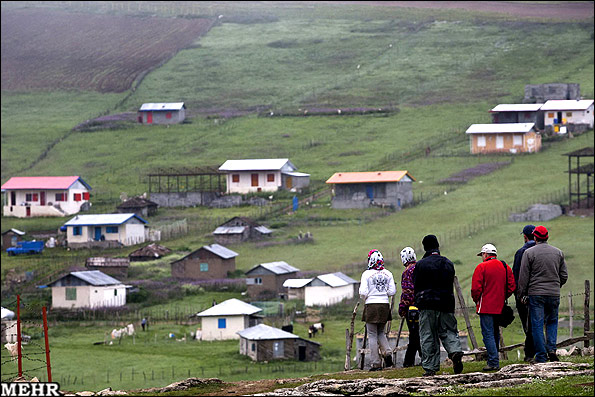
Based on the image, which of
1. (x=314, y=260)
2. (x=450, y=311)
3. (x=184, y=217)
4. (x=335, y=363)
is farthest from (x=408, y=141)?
(x=450, y=311)

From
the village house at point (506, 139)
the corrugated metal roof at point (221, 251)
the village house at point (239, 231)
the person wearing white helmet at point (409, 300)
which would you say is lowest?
the person wearing white helmet at point (409, 300)

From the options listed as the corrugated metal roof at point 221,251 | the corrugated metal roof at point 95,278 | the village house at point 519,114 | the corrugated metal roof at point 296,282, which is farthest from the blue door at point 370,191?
the corrugated metal roof at point 95,278

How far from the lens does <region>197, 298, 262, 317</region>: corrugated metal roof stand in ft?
177

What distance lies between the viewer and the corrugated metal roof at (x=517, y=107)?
10575cm

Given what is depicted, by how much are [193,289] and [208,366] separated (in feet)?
62.4

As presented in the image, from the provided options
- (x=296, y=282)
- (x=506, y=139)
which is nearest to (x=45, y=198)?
(x=296, y=282)

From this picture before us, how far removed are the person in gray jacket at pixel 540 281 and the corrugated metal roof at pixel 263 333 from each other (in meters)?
30.0

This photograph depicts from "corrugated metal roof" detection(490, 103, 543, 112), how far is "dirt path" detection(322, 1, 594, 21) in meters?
51.9

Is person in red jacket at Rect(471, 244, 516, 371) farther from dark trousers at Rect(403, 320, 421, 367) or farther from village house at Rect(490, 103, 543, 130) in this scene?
village house at Rect(490, 103, 543, 130)

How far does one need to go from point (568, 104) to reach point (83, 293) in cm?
5900

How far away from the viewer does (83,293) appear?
62.6 metres

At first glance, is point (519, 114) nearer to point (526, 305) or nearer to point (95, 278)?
point (95, 278)

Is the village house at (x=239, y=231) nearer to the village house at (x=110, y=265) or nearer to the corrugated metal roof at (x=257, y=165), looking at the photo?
the village house at (x=110, y=265)

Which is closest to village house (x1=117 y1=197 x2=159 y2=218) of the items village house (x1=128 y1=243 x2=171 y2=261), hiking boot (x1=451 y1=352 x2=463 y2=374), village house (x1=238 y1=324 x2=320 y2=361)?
village house (x1=128 y1=243 x2=171 y2=261)
